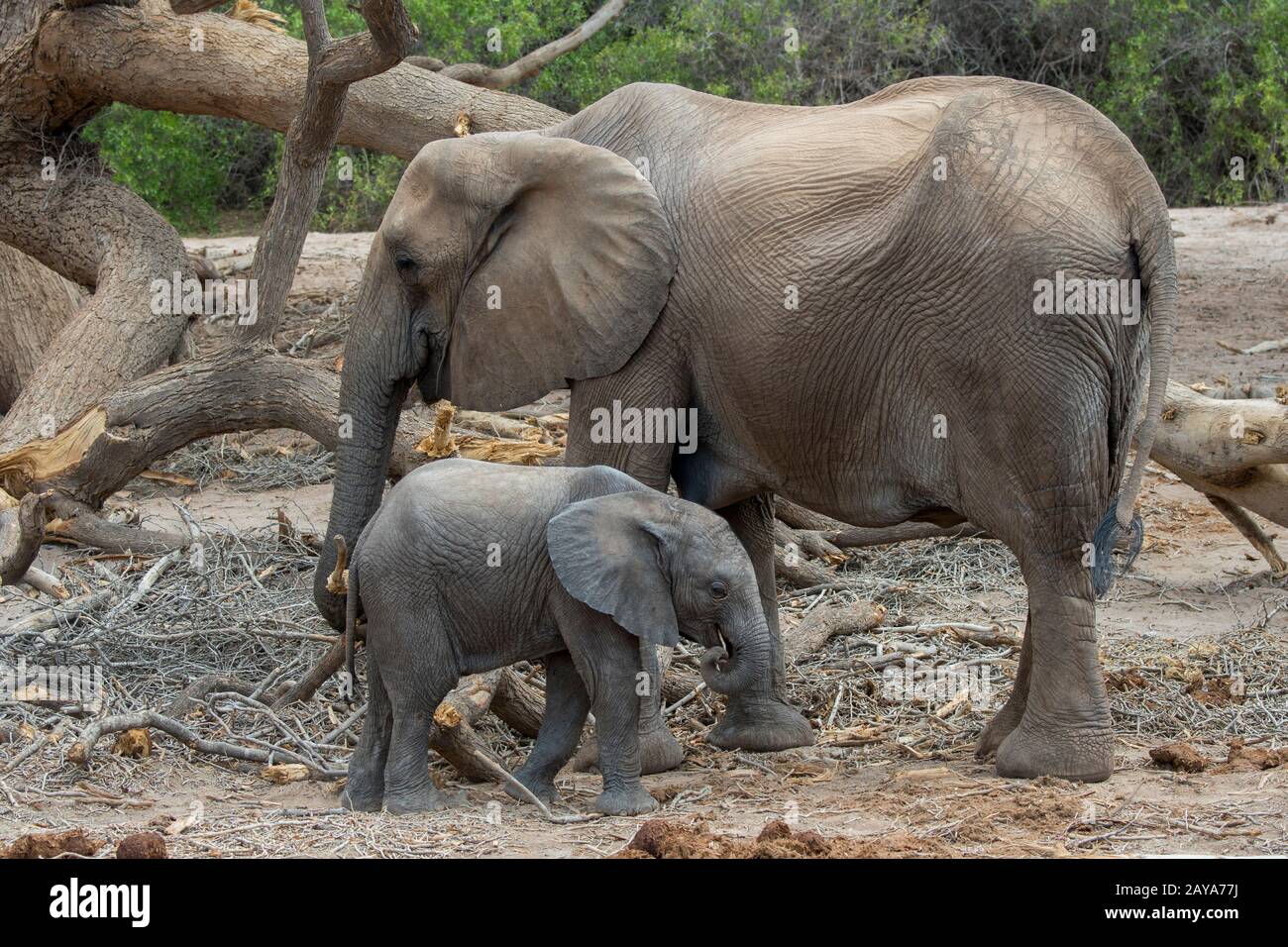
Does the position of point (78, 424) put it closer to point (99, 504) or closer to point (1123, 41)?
point (99, 504)

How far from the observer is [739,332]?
5.80 m

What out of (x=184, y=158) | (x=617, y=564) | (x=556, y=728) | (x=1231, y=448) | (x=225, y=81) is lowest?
(x=556, y=728)

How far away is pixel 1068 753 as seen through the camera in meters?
5.67

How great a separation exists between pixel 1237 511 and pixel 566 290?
4143 millimetres

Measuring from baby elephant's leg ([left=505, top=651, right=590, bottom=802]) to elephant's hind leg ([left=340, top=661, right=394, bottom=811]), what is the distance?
0.43 metres

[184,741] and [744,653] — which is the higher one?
[744,653]

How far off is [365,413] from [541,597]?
1.30m

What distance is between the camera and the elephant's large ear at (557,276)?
592 centimetres

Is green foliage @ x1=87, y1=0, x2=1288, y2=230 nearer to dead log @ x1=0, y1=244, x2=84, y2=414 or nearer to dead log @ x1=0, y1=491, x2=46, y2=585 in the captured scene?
dead log @ x1=0, y1=244, x2=84, y2=414

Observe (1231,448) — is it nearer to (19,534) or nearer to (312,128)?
(312,128)

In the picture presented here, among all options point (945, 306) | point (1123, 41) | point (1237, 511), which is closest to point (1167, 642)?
point (1237, 511)

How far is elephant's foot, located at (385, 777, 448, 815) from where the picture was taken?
539 centimetres

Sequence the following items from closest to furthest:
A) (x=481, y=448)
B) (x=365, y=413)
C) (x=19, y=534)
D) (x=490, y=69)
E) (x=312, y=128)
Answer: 1. (x=365, y=413)
2. (x=19, y=534)
3. (x=312, y=128)
4. (x=481, y=448)
5. (x=490, y=69)

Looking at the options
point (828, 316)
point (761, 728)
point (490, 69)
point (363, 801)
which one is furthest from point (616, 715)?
point (490, 69)
